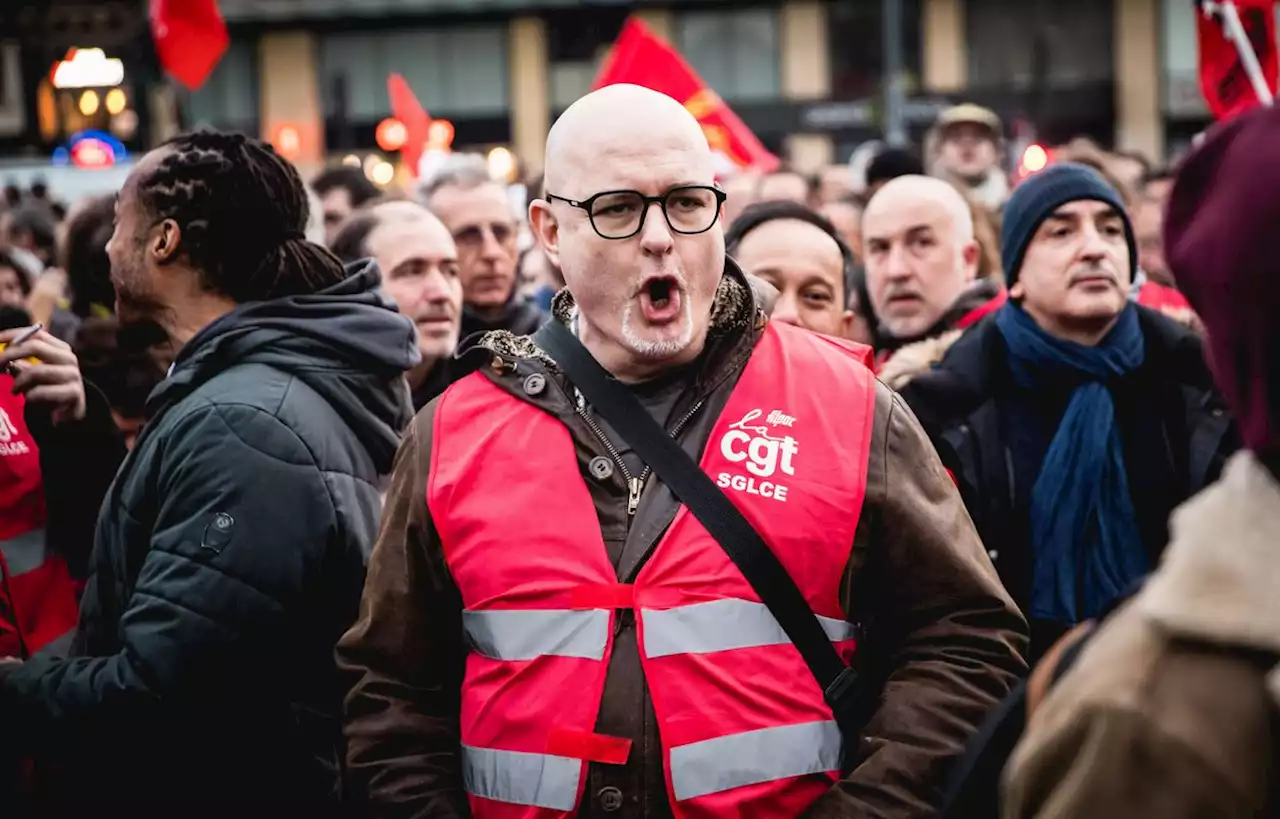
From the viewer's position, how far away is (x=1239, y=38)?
6.23 meters

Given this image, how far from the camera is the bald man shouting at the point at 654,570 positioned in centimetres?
256

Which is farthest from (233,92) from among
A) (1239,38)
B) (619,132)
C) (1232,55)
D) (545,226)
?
(619,132)

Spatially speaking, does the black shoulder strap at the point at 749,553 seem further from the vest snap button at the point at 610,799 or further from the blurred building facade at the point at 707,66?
the blurred building facade at the point at 707,66

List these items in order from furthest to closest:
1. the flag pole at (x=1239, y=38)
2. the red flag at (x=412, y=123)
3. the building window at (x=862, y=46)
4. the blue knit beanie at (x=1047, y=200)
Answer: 1. the building window at (x=862, y=46)
2. the red flag at (x=412, y=123)
3. the flag pole at (x=1239, y=38)
4. the blue knit beanie at (x=1047, y=200)

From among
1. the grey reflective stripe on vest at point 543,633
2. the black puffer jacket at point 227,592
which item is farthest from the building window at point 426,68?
the grey reflective stripe on vest at point 543,633

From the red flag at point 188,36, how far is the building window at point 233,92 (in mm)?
37465

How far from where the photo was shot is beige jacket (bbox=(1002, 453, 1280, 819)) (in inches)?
53.8

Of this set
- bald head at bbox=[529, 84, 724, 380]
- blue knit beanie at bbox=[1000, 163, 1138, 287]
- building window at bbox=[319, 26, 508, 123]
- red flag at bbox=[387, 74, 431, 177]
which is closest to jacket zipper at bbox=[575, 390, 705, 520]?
bald head at bbox=[529, 84, 724, 380]

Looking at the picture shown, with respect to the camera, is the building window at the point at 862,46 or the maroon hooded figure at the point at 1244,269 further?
the building window at the point at 862,46

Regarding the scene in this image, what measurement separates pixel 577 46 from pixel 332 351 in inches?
1630

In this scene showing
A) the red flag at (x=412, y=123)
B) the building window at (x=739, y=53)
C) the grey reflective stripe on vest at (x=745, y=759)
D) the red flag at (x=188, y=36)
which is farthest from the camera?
the building window at (x=739, y=53)

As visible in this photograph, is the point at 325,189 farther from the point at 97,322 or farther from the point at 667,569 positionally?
the point at 667,569

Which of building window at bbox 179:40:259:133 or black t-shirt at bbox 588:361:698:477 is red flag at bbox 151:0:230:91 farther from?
building window at bbox 179:40:259:133

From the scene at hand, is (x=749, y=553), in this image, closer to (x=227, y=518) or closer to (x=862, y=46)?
(x=227, y=518)
